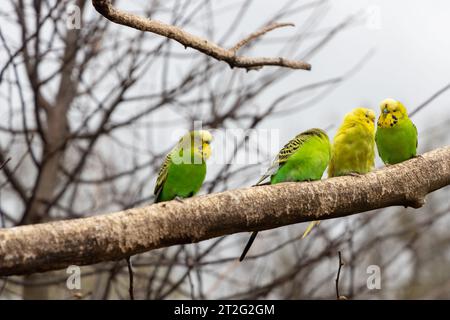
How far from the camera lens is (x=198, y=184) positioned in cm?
378

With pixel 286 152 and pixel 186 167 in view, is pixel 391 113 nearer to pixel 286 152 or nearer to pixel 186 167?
pixel 286 152

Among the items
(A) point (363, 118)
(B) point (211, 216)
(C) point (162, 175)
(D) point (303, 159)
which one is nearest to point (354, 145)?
(A) point (363, 118)

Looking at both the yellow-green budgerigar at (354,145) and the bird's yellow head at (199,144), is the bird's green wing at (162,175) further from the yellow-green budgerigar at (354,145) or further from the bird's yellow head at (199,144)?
the yellow-green budgerigar at (354,145)

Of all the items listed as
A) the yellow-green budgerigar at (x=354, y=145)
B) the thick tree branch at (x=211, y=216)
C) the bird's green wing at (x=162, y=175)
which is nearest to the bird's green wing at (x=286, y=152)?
the yellow-green budgerigar at (x=354, y=145)

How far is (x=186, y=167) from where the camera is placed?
3686 mm

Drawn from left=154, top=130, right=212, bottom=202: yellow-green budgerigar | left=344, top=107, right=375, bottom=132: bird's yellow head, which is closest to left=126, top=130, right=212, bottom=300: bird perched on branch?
left=154, top=130, right=212, bottom=202: yellow-green budgerigar

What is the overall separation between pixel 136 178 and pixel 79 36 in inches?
52.2

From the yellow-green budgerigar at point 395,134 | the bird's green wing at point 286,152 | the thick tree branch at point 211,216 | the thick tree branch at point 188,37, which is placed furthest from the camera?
the yellow-green budgerigar at point 395,134

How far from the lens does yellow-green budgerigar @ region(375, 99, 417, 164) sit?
3988 mm

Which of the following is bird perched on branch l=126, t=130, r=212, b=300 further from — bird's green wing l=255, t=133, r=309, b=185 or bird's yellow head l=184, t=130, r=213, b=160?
bird's green wing l=255, t=133, r=309, b=185

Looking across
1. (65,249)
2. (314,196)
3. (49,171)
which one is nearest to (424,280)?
(49,171)

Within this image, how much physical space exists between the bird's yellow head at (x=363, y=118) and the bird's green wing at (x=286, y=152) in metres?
0.47

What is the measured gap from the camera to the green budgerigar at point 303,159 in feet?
11.7
